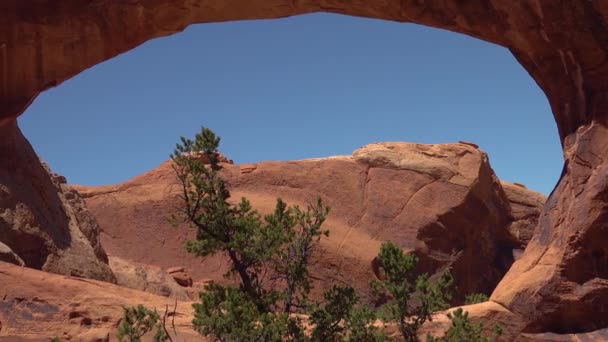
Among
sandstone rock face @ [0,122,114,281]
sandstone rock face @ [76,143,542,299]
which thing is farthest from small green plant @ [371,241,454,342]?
sandstone rock face @ [76,143,542,299]

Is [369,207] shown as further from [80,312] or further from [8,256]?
[80,312]

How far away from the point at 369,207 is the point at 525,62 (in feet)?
43.0

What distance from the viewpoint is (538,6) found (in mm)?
13312

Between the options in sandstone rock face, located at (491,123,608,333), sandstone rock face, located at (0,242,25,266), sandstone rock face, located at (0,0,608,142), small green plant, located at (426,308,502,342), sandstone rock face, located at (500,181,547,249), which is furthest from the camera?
sandstone rock face, located at (500,181,547,249)

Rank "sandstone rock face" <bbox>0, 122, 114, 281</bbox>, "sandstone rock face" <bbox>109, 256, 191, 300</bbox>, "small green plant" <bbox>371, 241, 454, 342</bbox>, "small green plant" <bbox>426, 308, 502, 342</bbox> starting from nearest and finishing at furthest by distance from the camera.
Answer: "small green plant" <bbox>426, 308, 502, 342</bbox>
"small green plant" <bbox>371, 241, 454, 342</bbox>
"sandstone rock face" <bbox>0, 122, 114, 281</bbox>
"sandstone rock face" <bbox>109, 256, 191, 300</bbox>

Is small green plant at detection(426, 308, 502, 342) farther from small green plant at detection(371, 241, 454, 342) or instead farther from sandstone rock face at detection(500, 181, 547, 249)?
sandstone rock face at detection(500, 181, 547, 249)

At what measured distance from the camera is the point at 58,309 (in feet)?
38.4

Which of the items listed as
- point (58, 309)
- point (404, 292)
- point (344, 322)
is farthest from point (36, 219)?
point (404, 292)

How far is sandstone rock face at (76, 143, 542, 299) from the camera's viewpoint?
25.4 meters

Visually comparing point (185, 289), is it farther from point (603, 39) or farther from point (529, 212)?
point (529, 212)

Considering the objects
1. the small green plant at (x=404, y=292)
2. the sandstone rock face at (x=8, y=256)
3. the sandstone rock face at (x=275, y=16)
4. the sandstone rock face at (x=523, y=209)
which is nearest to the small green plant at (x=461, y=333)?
the small green plant at (x=404, y=292)

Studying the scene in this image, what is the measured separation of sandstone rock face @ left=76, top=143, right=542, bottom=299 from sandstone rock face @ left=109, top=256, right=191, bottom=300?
4526 mm

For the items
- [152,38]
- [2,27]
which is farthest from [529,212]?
[2,27]

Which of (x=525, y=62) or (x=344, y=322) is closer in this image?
(x=344, y=322)
